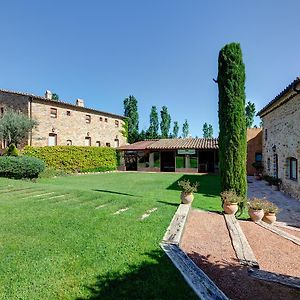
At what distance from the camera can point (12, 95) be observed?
79.6ft

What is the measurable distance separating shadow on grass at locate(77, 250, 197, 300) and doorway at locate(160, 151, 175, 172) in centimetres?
2526

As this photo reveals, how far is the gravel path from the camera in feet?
11.6

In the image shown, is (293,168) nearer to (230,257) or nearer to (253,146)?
(230,257)

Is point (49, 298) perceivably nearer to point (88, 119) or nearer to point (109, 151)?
point (109, 151)

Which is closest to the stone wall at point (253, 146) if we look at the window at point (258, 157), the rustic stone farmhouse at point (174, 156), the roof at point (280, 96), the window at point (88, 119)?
the window at point (258, 157)

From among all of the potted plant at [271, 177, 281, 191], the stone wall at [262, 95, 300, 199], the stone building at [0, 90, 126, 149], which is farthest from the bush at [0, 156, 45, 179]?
the potted plant at [271, 177, 281, 191]

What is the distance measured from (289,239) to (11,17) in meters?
13.6

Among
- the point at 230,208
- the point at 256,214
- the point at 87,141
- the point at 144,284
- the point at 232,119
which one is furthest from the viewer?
the point at 87,141

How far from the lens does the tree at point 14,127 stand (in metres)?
21.2

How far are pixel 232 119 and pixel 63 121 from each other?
22338mm

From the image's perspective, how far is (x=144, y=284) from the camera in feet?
11.5

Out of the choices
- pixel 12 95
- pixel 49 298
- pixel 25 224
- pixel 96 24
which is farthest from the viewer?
pixel 12 95

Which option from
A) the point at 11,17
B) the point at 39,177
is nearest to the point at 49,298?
the point at 11,17

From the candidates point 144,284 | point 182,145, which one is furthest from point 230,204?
point 182,145
